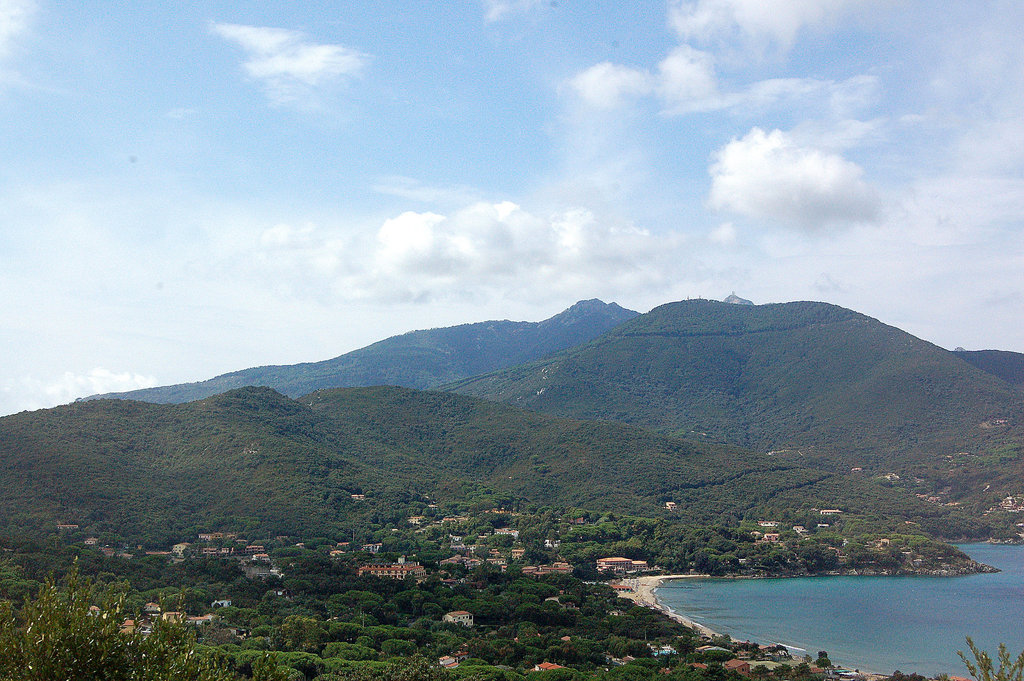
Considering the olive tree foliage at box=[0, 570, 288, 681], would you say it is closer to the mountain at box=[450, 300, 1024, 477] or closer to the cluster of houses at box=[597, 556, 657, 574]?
the cluster of houses at box=[597, 556, 657, 574]

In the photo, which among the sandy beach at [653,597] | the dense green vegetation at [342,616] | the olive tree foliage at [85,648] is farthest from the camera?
the sandy beach at [653,597]

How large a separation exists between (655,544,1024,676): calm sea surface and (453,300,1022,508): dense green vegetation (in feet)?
137

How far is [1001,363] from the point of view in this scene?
6309 inches

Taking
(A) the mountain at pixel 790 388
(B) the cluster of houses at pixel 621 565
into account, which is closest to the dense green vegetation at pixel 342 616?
(B) the cluster of houses at pixel 621 565

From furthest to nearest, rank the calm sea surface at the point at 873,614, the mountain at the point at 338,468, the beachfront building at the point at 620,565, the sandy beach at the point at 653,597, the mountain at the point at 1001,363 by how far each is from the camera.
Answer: the mountain at the point at 1001,363
the mountain at the point at 338,468
the beachfront building at the point at 620,565
the sandy beach at the point at 653,597
the calm sea surface at the point at 873,614

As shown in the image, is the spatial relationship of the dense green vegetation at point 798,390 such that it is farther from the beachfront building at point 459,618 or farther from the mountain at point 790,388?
the beachfront building at point 459,618

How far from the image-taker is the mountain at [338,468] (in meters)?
63.4

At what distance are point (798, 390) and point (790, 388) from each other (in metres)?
2.19

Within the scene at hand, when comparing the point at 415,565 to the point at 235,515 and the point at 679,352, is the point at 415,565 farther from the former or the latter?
the point at 679,352

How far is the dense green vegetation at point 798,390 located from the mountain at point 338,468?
1976cm

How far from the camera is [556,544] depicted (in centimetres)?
6850

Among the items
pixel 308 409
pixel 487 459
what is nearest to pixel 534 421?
pixel 487 459

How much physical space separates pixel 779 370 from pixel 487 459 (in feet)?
281

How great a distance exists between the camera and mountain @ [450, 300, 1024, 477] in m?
121
